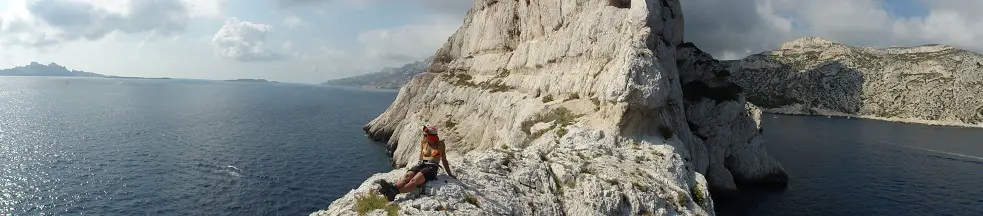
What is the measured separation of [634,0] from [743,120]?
80.5ft

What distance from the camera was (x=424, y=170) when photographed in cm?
1639

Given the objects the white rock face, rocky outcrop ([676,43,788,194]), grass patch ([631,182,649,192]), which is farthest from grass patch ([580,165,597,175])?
rocky outcrop ([676,43,788,194])

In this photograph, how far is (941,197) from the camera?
52.6 metres

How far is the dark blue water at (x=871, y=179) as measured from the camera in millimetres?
46750

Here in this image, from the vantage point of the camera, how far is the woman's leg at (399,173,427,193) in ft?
50.7

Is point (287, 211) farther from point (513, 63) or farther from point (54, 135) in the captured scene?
point (54, 135)

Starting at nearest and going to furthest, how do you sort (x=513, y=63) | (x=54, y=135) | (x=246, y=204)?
(x=246, y=204) < (x=513, y=63) < (x=54, y=135)

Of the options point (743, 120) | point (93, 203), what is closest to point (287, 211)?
point (93, 203)

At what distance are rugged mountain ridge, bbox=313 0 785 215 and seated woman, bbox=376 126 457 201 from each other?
1.08 feet

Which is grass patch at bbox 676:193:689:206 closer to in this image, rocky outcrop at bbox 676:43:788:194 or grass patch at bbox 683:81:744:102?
rocky outcrop at bbox 676:43:788:194

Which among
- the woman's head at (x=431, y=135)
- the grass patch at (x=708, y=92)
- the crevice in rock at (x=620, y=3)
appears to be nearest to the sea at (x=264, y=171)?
the grass patch at (x=708, y=92)

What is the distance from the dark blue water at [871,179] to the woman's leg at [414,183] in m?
36.5

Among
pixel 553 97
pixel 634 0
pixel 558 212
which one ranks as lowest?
pixel 558 212

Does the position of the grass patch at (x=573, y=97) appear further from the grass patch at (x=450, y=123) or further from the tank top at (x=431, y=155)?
the grass patch at (x=450, y=123)
